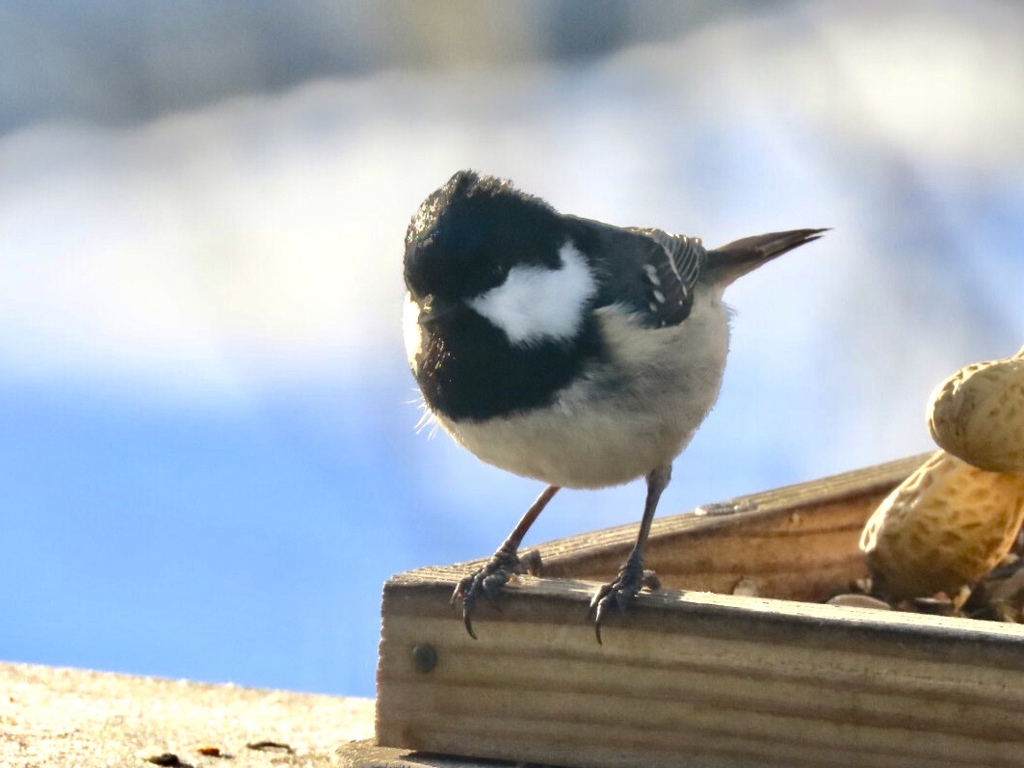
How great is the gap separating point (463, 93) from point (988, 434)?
0.88m

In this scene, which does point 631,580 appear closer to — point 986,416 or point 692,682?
point 692,682

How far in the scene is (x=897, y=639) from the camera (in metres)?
0.96

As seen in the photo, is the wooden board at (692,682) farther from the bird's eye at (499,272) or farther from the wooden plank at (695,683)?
the bird's eye at (499,272)

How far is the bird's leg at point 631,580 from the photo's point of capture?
1051 millimetres

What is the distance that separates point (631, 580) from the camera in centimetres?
109

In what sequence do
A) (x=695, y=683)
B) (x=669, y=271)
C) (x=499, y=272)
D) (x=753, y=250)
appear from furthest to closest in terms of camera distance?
(x=753, y=250)
(x=669, y=271)
(x=499, y=272)
(x=695, y=683)

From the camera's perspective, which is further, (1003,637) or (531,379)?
(531,379)

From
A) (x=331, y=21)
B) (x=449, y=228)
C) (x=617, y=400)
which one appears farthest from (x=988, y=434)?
(x=331, y=21)

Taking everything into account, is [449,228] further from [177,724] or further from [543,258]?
[177,724]

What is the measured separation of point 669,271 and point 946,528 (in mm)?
403

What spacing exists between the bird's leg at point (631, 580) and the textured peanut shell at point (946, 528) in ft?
0.87

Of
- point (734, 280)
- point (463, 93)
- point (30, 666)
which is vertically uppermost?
point (463, 93)

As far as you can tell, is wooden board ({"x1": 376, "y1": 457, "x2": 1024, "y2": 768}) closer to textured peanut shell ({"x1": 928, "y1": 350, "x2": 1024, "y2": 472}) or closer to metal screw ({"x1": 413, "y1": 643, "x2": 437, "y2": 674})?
metal screw ({"x1": 413, "y1": 643, "x2": 437, "y2": 674})

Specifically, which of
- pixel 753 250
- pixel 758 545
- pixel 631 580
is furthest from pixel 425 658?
pixel 753 250
